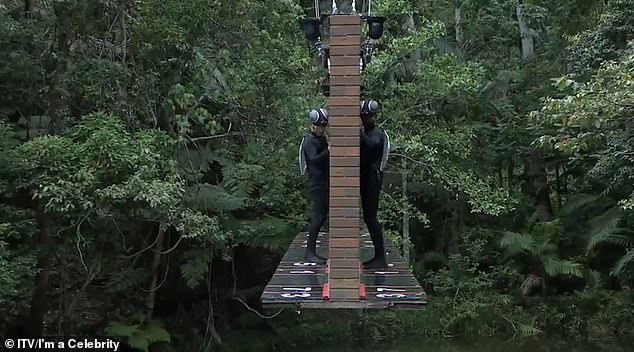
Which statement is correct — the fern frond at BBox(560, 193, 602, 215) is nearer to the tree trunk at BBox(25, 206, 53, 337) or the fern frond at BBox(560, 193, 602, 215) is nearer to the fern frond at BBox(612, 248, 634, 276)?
the fern frond at BBox(612, 248, 634, 276)

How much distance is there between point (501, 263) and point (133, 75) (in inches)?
256

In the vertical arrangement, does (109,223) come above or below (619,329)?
above

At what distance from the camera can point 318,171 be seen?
13.9ft

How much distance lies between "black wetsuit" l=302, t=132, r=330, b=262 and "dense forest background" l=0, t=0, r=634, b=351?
64.5 inches

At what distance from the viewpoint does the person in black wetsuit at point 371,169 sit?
4.02 meters

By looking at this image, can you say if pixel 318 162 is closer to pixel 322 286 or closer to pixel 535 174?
pixel 322 286

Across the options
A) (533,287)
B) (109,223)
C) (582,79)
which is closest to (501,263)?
(533,287)

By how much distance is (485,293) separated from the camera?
10336 millimetres

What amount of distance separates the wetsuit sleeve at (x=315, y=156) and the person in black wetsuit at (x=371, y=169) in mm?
216

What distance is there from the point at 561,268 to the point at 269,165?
14.7 feet

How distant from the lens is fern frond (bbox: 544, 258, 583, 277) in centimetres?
984

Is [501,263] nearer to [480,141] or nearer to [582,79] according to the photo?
[480,141]

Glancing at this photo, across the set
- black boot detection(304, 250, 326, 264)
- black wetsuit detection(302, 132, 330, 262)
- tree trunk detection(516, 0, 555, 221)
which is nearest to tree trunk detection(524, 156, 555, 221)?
tree trunk detection(516, 0, 555, 221)

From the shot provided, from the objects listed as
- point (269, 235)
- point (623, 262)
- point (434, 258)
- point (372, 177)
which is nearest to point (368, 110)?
point (372, 177)
